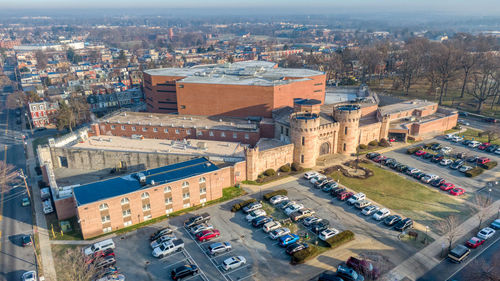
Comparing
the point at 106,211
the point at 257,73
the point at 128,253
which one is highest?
the point at 257,73

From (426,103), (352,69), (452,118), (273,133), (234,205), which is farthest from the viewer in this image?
(352,69)

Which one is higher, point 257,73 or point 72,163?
point 257,73

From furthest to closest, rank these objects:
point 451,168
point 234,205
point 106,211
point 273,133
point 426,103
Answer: point 426,103
point 273,133
point 451,168
point 234,205
point 106,211

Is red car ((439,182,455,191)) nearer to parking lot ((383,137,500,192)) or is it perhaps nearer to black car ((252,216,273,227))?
parking lot ((383,137,500,192))

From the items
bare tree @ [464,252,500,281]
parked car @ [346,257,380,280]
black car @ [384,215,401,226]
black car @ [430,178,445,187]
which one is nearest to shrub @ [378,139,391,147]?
black car @ [430,178,445,187]

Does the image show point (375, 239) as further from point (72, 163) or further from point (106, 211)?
point (72, 163)

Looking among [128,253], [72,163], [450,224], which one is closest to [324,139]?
[450,224]
